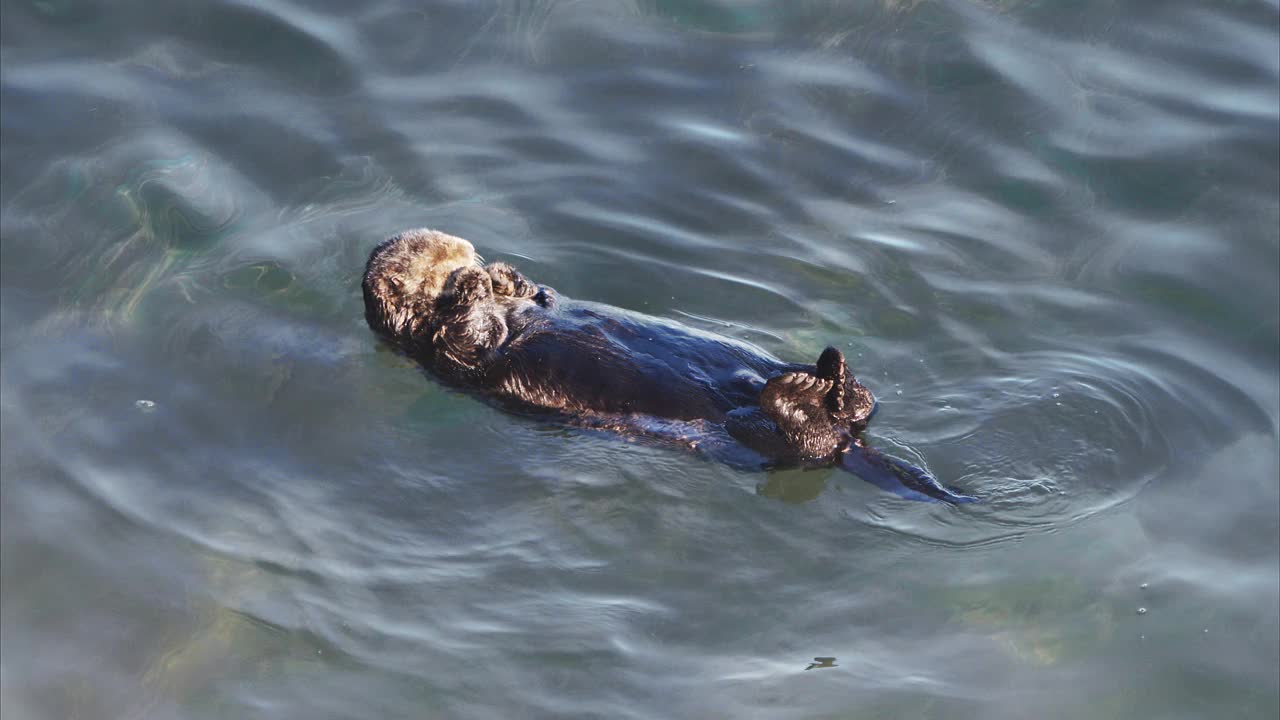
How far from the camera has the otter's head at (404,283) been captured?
5980 mm

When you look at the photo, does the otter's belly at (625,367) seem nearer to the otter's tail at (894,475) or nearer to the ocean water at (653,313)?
the ocean water at (653,313)

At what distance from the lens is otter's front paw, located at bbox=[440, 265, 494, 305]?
5.82 meters

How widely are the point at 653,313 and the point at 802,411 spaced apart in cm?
163

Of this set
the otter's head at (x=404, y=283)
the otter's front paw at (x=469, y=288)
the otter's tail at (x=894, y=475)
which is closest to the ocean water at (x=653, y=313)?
the otter's tail at (x=894, y=475)

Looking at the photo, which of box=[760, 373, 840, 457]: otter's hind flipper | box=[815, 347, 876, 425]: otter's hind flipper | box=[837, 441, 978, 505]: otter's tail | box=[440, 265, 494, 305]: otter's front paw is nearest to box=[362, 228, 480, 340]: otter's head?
box=[440, 265, 494, 305]: otter's front paw

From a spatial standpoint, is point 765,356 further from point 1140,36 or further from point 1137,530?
point 1140,36

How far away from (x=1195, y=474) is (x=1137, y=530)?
481mm

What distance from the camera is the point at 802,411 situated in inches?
199

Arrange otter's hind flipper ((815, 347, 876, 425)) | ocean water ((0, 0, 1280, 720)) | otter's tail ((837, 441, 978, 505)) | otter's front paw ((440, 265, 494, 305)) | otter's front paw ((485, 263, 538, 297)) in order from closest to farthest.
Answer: ocean water ((0, 0, 1280, 720)) → otter's hind flipper ((815, 347, 876, 425)) → otter's tail ((837, 441, 978, 505)) → otter's front paw ((440, 265, 494, 305)) → otter's front paw ((485, 263, 538, 297))

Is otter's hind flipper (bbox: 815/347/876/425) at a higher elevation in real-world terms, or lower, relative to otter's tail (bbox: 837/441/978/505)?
higher

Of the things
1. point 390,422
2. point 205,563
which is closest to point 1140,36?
point 390,422

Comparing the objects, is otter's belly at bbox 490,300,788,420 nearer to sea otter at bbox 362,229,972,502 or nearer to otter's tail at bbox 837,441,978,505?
sea otter at bbox 362,229,972,502

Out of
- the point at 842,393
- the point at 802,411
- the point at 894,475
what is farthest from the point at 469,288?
the point at 894,475

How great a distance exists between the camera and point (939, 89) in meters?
8.16
